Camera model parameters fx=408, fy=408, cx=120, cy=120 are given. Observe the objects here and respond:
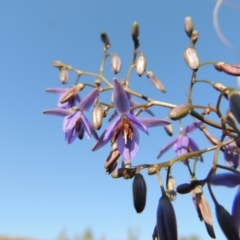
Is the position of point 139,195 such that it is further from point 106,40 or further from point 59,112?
point 106,40

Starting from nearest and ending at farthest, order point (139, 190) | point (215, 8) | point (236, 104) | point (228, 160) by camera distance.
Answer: point (236, 104), point (139, 190), point (228, 160), point (215, 8)

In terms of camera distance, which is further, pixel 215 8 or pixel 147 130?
pixel 215 8

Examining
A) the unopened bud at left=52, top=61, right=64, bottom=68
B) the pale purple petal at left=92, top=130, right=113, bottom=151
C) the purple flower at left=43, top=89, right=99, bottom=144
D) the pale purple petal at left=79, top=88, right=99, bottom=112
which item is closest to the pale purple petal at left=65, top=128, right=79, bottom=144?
the purple flower at left=43, top=89, right=99, bottom=144

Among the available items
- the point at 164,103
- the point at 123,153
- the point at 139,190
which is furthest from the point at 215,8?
the point at 139,190

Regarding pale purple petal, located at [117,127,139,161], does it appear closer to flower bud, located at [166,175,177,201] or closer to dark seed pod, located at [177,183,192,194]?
flower bud, located at [166,175,177,201]

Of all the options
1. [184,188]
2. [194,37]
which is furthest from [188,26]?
[184,188]

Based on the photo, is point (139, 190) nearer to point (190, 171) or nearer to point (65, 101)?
point (190, 171)

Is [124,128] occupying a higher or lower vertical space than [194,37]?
lower
